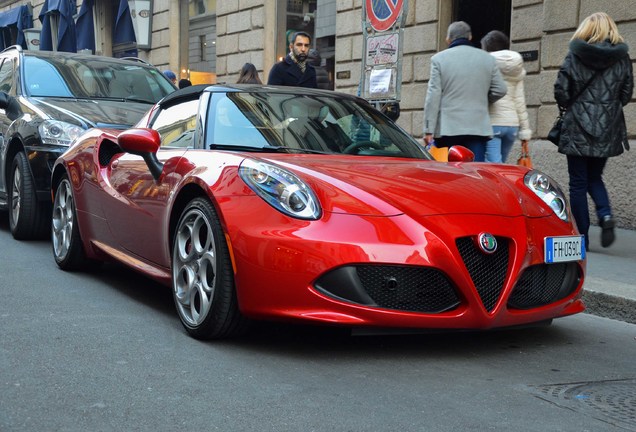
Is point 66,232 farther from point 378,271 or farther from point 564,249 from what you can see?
point 564,249

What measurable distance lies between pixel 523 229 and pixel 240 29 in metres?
13.9

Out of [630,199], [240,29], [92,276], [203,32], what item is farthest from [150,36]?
[92,276]

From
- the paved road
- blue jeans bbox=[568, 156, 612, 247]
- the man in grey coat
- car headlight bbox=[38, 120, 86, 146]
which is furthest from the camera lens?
the man in grey coat

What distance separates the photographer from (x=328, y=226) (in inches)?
165

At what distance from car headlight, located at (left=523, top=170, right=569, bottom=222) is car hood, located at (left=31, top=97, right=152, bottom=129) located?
3875mm

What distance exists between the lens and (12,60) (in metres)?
9.46

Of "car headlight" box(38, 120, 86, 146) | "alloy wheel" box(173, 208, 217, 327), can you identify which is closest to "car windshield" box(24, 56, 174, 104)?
"car headlight" box(38, 120, 86, 146)

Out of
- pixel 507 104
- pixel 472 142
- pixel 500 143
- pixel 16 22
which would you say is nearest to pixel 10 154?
pixel 472 142

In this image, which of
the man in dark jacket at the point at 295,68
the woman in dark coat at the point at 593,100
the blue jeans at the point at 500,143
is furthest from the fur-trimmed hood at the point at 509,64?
the man in dark jacket at the point at 295,68

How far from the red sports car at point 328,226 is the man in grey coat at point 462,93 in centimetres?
271

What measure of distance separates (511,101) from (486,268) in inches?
189

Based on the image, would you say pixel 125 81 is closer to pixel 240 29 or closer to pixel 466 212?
pixel 466 212

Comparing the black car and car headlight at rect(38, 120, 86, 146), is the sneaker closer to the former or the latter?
the black car

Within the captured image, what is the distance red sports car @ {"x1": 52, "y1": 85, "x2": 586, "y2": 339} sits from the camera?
4.15 m
